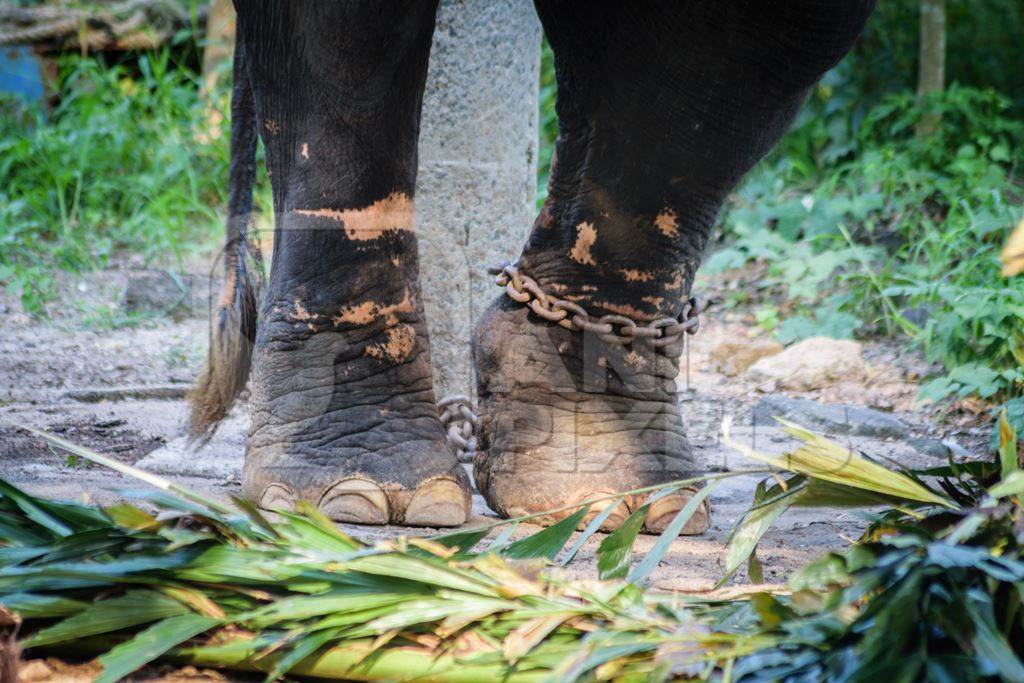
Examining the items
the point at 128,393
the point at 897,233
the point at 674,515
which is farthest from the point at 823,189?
the point at 674,515

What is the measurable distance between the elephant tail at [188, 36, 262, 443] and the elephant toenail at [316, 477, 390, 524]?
17.3 inches

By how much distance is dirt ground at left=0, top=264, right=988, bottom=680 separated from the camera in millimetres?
1652

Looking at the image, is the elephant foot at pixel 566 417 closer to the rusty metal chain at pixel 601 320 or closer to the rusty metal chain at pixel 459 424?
the rusty metal chain at pixel 601 320

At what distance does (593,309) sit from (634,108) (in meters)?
0.32

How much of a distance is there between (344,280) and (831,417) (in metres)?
1.46

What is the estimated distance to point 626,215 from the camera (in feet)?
5.73

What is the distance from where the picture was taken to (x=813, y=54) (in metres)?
1.59

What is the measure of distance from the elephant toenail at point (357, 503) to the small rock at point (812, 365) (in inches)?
74.9

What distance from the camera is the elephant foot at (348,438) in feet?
5.54

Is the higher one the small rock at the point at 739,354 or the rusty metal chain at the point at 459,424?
the small rock at the point at 739,354

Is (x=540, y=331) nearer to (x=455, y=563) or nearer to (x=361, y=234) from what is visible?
(x=361, y=234)

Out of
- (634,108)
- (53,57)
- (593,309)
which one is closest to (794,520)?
(593,309)

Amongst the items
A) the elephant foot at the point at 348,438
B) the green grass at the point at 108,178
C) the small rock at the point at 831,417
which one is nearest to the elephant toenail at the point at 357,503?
the elephant foot at the point at 348,438

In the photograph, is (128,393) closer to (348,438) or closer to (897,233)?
(348,438)
